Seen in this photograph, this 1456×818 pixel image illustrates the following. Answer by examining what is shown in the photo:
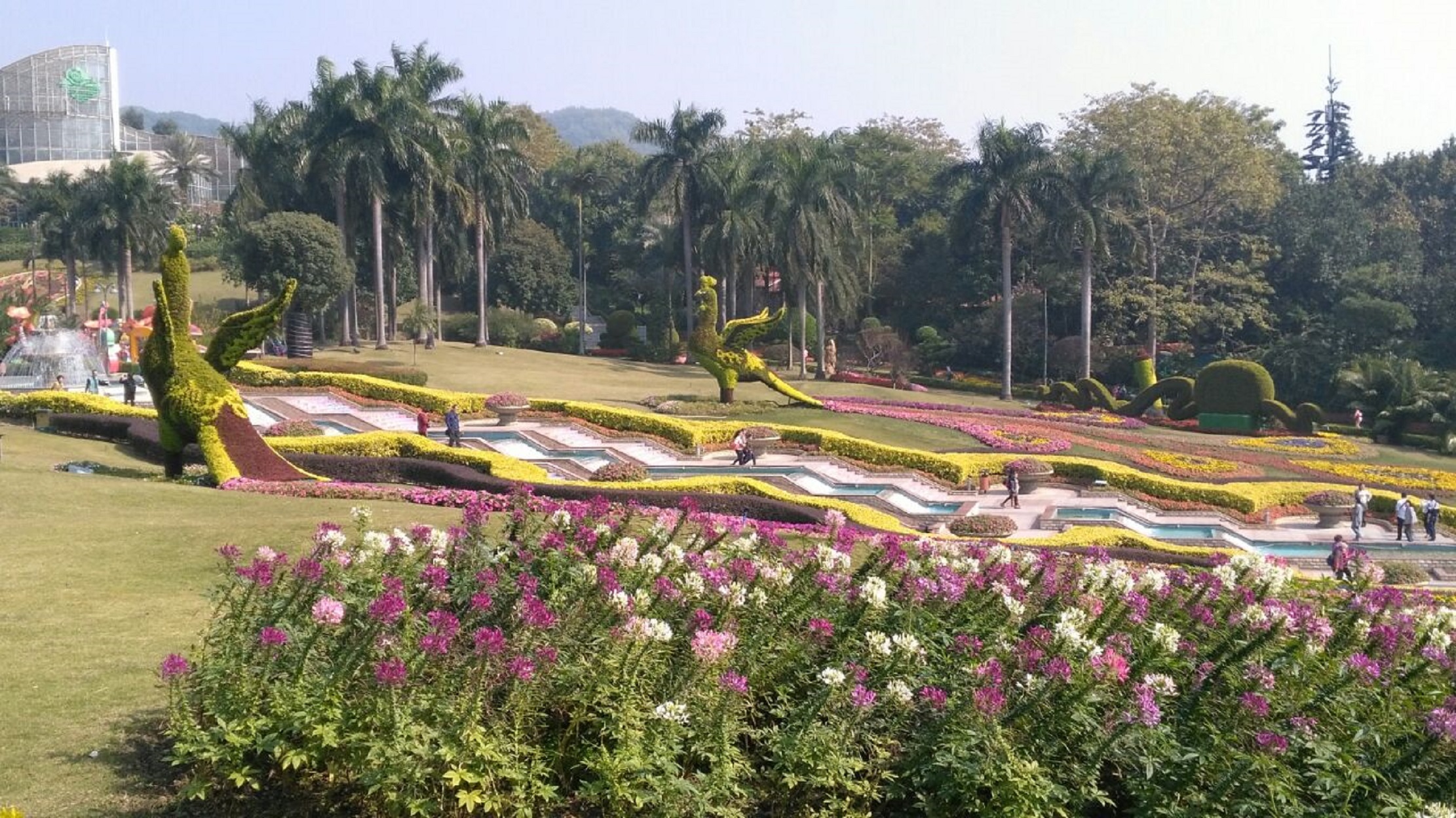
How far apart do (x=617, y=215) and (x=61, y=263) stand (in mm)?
36255

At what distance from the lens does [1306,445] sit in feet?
126

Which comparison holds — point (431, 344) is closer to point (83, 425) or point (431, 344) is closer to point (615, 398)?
point (615, 398)

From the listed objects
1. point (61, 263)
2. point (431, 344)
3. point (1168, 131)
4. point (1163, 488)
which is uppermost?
point (1168, 131)

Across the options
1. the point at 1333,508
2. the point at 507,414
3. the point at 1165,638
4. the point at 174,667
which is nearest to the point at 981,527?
the point at 1333,508

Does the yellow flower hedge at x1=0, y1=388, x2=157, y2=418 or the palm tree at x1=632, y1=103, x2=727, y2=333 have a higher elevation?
the palm tree at x1=632, y1=103, x2=727, y2=333

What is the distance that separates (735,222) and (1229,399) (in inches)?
792

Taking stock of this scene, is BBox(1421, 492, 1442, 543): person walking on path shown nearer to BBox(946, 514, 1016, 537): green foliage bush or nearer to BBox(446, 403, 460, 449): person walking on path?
BBox(946, 514, 1016, 537): green foliage bush

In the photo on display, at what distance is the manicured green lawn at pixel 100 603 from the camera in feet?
25.0

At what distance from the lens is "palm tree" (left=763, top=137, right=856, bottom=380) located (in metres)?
49.2

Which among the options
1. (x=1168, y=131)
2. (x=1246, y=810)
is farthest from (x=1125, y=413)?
(x=1246, y=810)

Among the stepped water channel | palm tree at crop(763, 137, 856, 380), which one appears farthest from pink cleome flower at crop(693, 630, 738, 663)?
palm tree at crop(763, 137, 856, 380)

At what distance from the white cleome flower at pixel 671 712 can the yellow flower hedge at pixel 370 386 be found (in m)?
26.2

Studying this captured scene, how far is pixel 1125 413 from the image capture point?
4516cm

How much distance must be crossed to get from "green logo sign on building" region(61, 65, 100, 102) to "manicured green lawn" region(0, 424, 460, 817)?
102 m
